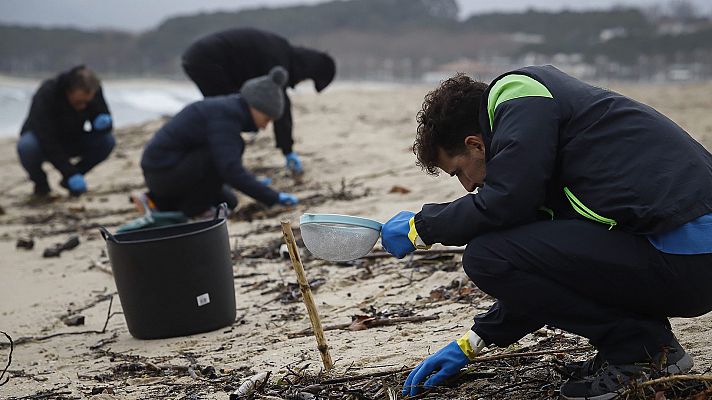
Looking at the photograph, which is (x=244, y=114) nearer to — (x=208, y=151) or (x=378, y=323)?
(x=208, y=151)

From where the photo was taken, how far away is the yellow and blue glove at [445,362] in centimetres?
244

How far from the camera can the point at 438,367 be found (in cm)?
247

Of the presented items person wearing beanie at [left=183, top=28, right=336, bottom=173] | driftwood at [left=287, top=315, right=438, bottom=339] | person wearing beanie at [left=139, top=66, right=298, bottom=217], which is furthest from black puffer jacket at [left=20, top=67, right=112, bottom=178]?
driftwood at [left=287, top=315, right=438, bottom=339]

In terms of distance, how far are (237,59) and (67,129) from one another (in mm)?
1901

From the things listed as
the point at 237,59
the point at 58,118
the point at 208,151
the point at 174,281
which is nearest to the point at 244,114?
the point at 208,151

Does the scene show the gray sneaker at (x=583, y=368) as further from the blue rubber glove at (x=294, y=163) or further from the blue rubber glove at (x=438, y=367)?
the blue rubber glove at (x=294, y=163)

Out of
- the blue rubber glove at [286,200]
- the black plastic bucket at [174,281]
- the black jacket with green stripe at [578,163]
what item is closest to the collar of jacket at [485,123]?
the black jacket with green stripe at [578,163]

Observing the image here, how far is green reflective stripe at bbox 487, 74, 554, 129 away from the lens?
217 centimetres

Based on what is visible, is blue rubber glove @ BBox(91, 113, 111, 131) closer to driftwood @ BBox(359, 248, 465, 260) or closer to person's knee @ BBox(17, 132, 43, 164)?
person's knee @ BBox(17, 132, 43, 164)

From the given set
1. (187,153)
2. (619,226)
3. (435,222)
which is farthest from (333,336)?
(187,153)

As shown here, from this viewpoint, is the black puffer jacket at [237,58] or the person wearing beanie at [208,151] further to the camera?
the black puffer jacket at [237,58]

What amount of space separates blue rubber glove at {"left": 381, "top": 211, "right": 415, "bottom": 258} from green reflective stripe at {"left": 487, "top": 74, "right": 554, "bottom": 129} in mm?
364

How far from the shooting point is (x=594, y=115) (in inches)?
86.3

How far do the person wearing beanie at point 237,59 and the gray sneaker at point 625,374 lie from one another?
500 centimetres
